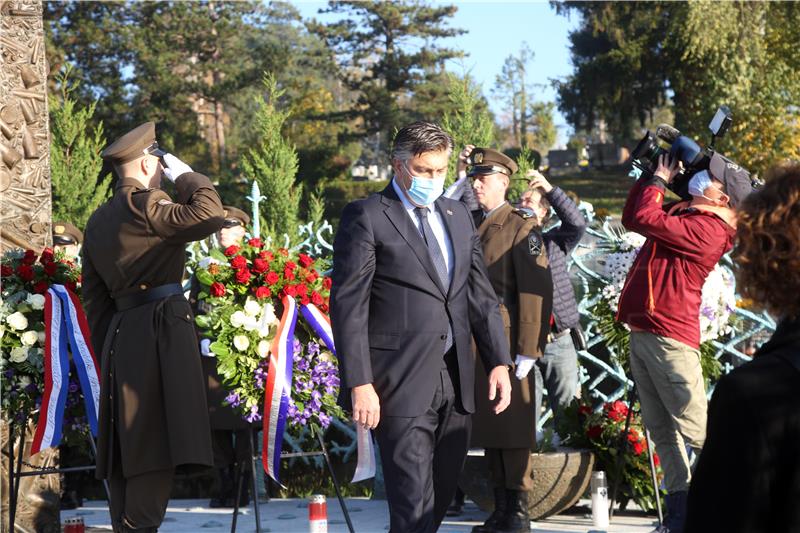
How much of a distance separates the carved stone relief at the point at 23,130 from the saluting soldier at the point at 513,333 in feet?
7.98

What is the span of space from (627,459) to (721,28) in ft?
78.6

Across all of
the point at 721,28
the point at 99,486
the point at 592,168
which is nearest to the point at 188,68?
the point at 721,28

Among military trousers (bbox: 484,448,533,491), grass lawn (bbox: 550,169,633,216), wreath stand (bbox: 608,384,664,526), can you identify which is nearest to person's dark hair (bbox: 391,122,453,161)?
military trousers (bbox: 484,448,533,491)

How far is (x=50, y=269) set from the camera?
5.75 metres

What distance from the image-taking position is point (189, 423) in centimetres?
471

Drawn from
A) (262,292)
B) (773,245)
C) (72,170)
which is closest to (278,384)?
(262,292)

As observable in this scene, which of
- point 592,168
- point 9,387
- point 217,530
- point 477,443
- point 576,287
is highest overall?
point 592,168

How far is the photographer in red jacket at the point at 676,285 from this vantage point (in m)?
5.32

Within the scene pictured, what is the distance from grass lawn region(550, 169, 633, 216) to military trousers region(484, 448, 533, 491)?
2837 centimetres

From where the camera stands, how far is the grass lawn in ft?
117

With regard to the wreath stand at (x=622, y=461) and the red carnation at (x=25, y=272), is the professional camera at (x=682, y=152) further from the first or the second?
the red carnation at (x=25, y=272)

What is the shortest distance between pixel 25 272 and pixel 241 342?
1242 mm

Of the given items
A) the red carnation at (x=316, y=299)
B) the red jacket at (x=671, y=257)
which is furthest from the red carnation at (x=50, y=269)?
the red jacket at (x=671, y=257)

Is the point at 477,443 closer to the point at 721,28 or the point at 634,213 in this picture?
the point at 634,213
